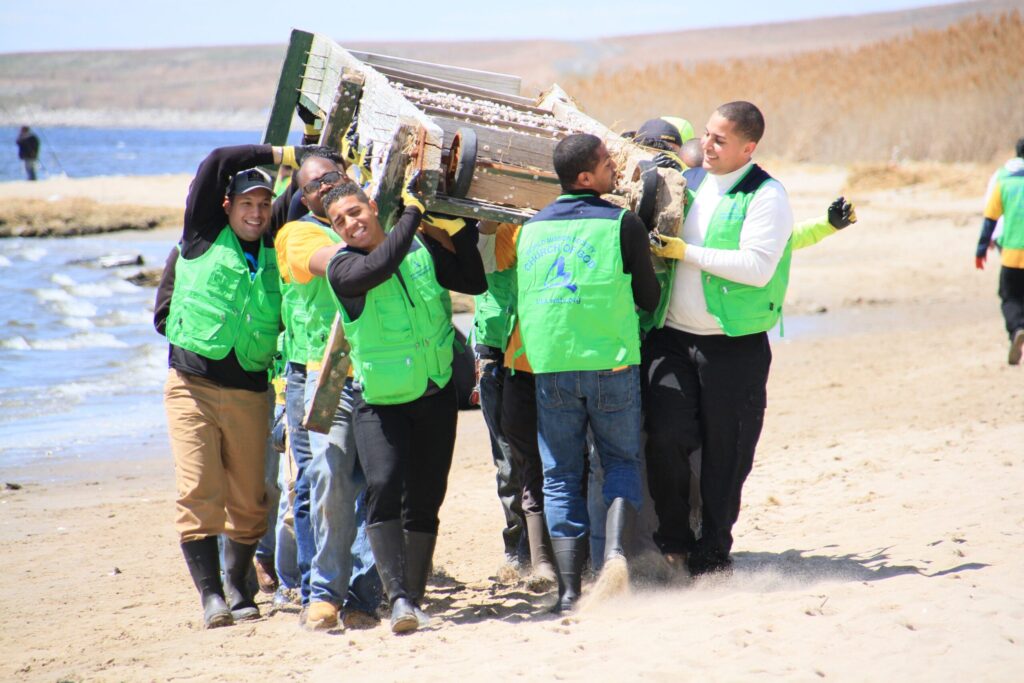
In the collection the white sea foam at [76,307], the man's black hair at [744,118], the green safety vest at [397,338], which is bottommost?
the white sea foam at [76,307]

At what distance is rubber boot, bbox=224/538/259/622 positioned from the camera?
539 cm

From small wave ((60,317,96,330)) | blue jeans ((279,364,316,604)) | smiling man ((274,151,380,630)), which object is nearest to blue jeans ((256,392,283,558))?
blue jeans ((279,364,316,604))

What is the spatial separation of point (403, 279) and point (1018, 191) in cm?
700

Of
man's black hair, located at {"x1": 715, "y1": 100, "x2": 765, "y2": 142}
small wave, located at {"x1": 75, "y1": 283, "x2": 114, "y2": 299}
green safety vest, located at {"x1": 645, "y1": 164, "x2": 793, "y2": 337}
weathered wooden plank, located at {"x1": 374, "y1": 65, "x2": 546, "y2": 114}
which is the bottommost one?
small wave, located at {"x1": 75, "y1": 283, "x2": 114, "y2": 299}

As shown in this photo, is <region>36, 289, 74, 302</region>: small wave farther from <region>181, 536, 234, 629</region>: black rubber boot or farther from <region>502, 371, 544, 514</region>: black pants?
<region>502, 371, 544, 514</region>: black pants

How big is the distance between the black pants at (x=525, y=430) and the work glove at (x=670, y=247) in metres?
0.83

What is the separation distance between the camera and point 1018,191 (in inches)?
382

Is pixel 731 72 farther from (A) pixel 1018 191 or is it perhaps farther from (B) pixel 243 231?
(B) pixel 243 231

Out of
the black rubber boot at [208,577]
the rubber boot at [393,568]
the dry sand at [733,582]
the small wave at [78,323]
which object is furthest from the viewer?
the small wave at [78,323]

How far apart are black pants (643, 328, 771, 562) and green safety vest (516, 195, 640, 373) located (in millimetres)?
340

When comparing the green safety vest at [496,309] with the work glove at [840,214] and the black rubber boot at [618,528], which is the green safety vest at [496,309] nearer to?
the black rubber boot at [618,528]

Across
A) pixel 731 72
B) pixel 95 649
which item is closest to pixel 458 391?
pixel 95 649

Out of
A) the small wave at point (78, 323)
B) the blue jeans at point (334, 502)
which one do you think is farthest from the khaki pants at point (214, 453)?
the small wave at point (78, 323)

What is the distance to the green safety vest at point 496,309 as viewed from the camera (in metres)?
5.47
